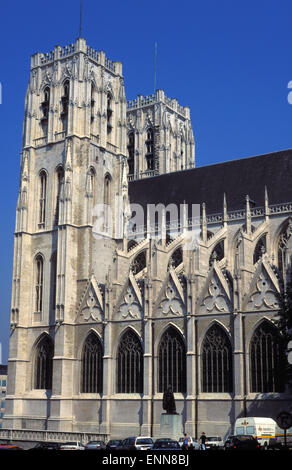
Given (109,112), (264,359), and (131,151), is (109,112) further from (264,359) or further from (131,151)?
(264,359)

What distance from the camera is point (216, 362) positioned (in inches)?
1487

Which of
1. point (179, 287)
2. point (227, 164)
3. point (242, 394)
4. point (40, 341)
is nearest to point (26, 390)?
point (40, 341)

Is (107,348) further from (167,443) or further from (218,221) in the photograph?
(167,443)

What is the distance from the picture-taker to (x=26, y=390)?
150 feet

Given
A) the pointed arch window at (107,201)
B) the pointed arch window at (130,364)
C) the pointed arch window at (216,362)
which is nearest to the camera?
the pointed arch window at (216,362)

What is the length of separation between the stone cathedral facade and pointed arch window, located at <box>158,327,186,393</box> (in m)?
0.07

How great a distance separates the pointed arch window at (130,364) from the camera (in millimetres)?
40906

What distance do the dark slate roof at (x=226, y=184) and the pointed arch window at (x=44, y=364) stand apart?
15.5m

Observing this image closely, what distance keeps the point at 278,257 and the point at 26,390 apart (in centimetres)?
1985

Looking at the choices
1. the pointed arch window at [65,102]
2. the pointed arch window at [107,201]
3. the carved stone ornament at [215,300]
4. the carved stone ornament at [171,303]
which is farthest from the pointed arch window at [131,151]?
the carved stone ornament at [215,300]

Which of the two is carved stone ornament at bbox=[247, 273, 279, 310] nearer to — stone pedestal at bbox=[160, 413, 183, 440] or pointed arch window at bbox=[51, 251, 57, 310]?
stone pedestal at bbox=[160, 413, 183, 440]

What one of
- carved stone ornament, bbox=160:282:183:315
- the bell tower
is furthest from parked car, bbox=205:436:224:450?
the bell tower

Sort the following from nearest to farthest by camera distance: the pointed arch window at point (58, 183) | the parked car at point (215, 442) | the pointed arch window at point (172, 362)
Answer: the parked car at point (215, 442), the pointed arch window at point (172, 362), the pointed arch window at point (58, 183)

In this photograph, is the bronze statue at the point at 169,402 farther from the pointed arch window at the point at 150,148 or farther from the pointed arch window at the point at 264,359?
the pointed arch window at the point at 150,148
